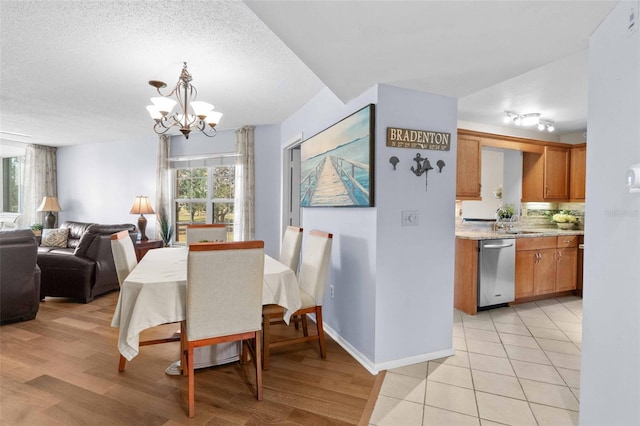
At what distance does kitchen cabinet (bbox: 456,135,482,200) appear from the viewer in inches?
150

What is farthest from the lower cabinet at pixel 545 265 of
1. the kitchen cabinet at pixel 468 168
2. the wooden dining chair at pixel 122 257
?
A: the wooden dining chair at pixel 122 257

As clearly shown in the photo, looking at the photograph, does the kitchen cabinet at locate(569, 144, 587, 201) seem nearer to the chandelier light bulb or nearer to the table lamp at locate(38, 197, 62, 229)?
the chandelier light bulb

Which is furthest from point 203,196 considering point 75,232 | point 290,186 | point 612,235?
point 612,235

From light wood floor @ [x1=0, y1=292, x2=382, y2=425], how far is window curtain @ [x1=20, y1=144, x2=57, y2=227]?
4957mm

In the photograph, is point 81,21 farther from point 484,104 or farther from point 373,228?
point 484,104

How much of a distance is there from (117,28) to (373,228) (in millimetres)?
2318

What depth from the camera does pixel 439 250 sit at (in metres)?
2.59

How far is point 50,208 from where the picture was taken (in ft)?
20.8

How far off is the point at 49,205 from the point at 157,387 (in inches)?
245

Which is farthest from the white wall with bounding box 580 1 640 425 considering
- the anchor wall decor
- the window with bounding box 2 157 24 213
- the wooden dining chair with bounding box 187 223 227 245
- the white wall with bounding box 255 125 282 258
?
the window with bounding box 2 157 24 213

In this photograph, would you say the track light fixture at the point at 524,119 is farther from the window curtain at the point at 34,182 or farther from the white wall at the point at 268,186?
the window curtain at the point at 34,182

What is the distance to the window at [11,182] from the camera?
7.03 meters

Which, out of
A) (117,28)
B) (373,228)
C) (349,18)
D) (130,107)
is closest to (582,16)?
(349,18)

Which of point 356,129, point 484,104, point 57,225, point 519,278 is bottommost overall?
point 519,278
